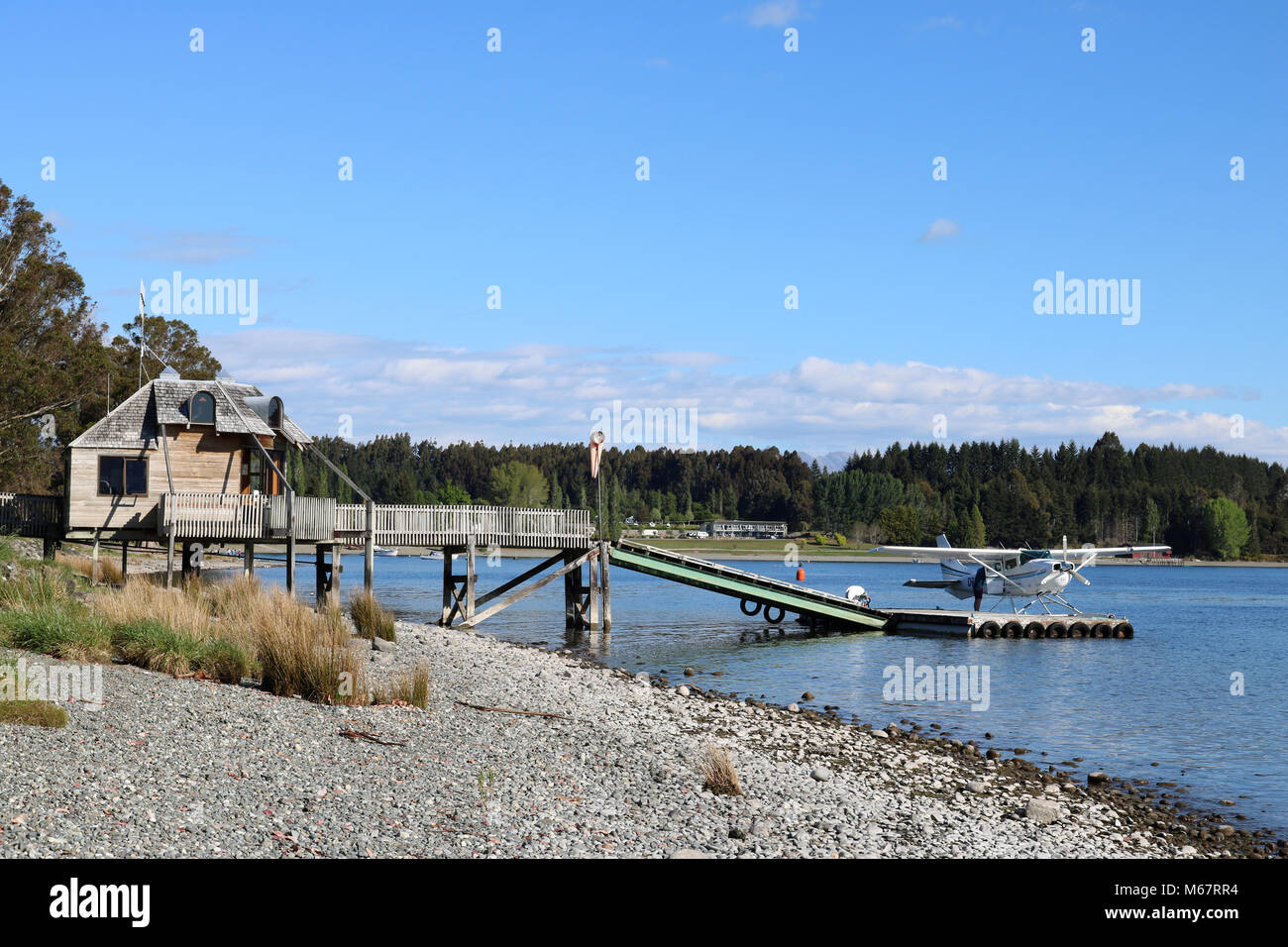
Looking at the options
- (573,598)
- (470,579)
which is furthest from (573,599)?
(470,579)

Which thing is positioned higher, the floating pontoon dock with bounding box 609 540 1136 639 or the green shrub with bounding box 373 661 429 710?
the green shrub with bounding box 373 661 429 710

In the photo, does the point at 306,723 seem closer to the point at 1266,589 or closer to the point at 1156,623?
the point at 1156,623

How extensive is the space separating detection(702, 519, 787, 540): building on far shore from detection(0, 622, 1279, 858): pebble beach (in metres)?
172

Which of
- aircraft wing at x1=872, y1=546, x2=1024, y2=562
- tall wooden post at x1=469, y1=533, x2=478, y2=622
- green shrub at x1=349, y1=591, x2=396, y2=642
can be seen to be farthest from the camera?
aircraft wing at x1=872, y1=546, x2=1024, y2=562

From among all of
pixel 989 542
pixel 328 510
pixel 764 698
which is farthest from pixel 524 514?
pixel 989 542

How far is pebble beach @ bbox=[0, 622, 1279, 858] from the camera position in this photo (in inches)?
364

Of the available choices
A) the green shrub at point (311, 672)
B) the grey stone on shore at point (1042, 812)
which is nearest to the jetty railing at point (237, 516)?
the green shrub at point (311, 672)

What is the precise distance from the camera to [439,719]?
49.9 ft

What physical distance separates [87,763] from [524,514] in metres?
23.5

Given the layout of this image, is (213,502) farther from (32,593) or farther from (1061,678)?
(1061,678)

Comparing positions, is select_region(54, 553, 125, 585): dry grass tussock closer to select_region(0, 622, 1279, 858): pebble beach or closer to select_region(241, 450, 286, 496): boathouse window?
select_region(241, 450, 286, 496): boathouse window

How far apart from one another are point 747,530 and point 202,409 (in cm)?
16695

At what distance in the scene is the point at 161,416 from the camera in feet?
102

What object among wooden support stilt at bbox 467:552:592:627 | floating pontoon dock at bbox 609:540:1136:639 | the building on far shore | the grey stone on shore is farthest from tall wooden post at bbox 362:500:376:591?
Answer: the building on far shore
